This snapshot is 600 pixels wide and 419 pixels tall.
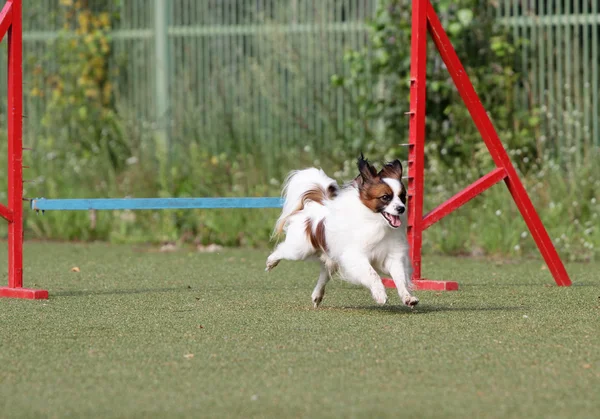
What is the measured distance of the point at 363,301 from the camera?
7.49m

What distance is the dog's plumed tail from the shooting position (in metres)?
7.25

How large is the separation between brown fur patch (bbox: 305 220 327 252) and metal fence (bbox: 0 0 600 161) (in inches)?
206

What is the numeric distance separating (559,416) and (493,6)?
896 cm

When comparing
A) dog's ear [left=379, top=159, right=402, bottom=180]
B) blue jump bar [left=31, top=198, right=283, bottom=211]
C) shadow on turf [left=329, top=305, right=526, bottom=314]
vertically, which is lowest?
shadow on turf [left=329, top=305, right=526, bottom=314]

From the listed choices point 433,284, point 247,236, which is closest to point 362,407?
point 433,284

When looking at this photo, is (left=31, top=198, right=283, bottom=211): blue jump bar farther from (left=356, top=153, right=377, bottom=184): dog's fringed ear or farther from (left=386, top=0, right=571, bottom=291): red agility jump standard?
(left=356, top=153, right=377, bottom=184): dog's fringed ear

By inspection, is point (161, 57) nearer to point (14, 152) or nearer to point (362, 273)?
point (14, 152)

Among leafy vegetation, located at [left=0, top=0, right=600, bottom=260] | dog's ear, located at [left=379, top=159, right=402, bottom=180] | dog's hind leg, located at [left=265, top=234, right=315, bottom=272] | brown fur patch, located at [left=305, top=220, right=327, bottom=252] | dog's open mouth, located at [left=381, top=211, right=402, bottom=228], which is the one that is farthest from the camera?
leafy vegetation, located at [left=0, top=0, right=600, bottom=260]

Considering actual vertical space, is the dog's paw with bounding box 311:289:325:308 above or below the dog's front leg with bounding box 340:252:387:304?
below

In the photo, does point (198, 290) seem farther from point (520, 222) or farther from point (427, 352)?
point (520, 222)

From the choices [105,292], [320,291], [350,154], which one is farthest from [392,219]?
[350,154]

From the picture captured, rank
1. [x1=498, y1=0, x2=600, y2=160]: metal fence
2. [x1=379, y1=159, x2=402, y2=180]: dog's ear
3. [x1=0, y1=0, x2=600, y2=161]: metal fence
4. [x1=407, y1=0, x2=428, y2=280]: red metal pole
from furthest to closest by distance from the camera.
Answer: [x1=0, y1=0, x2=600, y2=161]: metal fence → [x1=498, y1=0, x2=600, y2=160]: metal fence → [x1=407, y1=0, x2=428, y2=280]: red metal pole → [x1=379, y1=159, x2=402, y2=180]: dog's ear

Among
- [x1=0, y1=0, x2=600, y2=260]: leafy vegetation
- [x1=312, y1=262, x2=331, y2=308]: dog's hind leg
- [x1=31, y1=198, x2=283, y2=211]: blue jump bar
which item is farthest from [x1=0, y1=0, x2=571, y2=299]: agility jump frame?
[x1=0, y1=0, x2=600, y2=260]: leafy vegetation

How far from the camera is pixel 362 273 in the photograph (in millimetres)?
6703
